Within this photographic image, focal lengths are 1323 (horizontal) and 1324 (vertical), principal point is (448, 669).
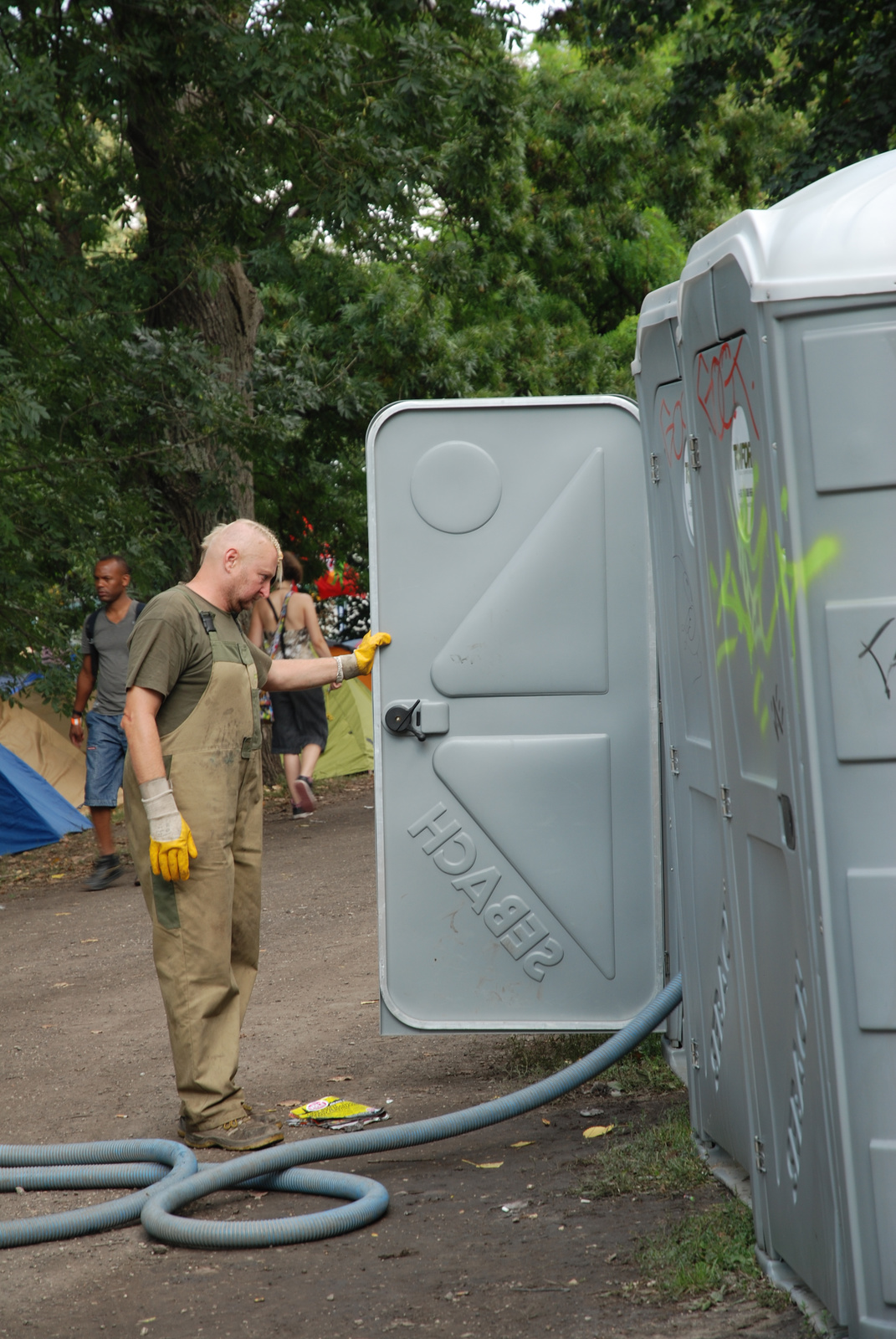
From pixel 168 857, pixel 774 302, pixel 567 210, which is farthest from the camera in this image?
pixel 567 210

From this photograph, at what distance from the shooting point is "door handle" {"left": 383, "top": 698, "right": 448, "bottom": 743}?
173 inches

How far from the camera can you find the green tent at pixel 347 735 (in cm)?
1479

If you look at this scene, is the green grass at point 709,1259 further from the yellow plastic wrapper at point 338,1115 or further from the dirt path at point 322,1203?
the yellow plastic wrapper at point 338,1115

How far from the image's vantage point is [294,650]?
950cm

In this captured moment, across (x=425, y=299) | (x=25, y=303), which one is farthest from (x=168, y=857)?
(x=425, y=299)

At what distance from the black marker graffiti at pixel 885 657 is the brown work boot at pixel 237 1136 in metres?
2.62

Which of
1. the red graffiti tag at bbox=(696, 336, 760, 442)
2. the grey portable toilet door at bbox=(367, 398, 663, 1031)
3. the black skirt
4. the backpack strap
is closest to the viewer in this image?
the red graffiti tag at bbox=(696, 336, 760, 442)

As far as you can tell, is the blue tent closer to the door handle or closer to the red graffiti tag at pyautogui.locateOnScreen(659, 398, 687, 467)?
the door handle

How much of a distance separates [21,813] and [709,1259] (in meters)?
8.98

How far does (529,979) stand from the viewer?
4.44 meters

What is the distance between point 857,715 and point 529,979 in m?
2.35

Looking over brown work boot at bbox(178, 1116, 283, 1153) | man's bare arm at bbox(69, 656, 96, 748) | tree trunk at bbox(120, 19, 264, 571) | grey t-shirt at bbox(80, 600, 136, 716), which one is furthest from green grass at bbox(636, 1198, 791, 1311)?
tree trunk at bbox(120, 19, 264, 571)

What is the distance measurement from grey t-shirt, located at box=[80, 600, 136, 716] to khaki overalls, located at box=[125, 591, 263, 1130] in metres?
4.50

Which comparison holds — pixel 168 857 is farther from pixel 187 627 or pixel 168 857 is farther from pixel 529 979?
pixel 529 979
